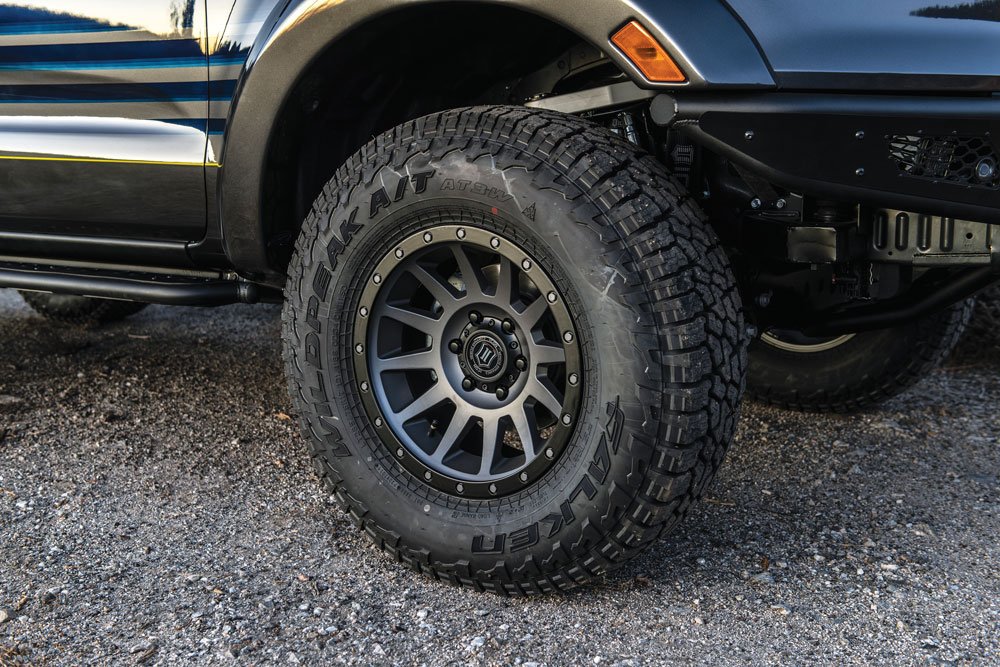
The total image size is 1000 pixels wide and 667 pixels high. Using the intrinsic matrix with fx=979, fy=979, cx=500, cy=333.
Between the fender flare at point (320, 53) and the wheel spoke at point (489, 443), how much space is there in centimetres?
76

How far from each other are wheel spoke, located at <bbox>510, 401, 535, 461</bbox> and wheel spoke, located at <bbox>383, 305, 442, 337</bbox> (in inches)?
10.6

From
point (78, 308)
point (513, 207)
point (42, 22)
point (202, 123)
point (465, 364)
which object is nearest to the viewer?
point (513, 207)

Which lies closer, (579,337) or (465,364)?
(579,337)

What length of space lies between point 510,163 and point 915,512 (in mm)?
1491

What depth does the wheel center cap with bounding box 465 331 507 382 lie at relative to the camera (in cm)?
218

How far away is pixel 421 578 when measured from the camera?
2271 millimetres

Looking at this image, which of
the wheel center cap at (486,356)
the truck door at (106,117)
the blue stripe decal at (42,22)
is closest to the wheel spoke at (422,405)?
the wheel center cap at (486,356)

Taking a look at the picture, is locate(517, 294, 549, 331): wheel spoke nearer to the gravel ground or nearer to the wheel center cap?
the wheel center cap

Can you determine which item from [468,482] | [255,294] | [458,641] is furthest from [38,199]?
[458,641]

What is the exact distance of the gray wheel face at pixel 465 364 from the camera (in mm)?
2111

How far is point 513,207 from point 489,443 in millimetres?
541

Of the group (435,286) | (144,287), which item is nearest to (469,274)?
(435,286)

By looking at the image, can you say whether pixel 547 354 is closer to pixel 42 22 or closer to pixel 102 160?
pixel 102 160

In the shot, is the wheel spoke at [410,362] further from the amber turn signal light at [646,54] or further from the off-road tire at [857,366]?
the off-road tire at [857,366]
